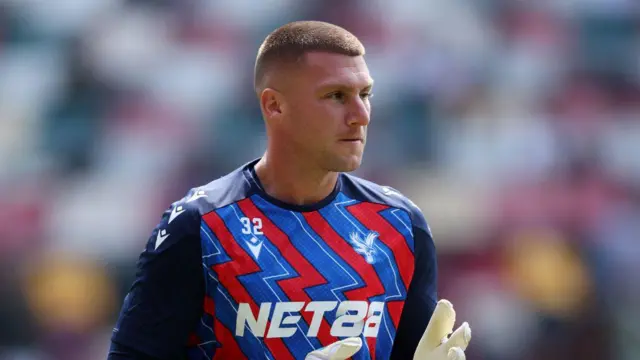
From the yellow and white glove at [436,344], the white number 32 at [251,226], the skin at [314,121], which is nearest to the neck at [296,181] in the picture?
the skin at [314,121]

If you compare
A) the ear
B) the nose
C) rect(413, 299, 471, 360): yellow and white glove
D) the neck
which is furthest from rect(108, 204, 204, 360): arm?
rect(413, 299, 471, 360): yellow and white glove

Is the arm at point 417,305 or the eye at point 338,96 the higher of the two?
the eye at point 338,96

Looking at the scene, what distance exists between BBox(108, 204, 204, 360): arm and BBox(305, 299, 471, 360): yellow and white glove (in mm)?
373

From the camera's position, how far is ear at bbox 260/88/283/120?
10.00 ft

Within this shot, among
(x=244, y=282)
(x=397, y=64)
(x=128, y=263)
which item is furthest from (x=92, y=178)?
(x=244, y=282)

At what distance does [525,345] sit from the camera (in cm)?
702

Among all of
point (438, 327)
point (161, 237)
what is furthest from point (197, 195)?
point (438, 327)

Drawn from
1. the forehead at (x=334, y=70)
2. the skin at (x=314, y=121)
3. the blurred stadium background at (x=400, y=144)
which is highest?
the forehead at (x=334, y=70)

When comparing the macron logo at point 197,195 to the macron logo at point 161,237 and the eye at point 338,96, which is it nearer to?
the macron logo at point 161,237

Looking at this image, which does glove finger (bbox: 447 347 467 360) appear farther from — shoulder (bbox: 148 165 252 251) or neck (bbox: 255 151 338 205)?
shoulder (bbox: 148 165 252 251)

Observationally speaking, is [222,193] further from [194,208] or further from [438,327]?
[438,327]

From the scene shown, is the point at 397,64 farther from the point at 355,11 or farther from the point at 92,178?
the point at 92,178

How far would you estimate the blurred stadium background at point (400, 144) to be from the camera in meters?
7.14

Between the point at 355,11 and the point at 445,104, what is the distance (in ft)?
3.56
